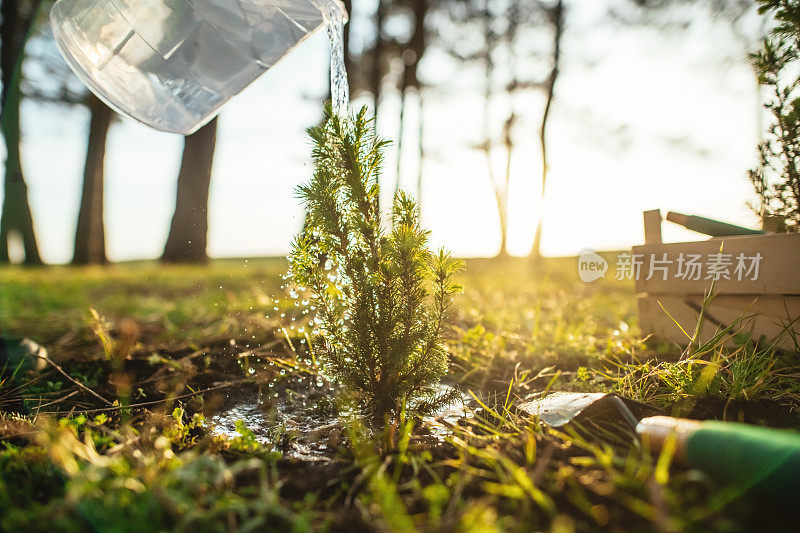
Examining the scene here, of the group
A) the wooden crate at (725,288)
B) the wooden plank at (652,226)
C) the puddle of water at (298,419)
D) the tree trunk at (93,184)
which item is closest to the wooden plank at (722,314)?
the wooden crate at (725,288)

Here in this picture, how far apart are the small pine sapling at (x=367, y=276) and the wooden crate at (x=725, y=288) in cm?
142

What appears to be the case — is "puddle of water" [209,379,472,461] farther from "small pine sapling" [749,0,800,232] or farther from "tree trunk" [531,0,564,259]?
"tree trunk" [531,0,564,259]

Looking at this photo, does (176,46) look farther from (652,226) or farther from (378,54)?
(378,54)

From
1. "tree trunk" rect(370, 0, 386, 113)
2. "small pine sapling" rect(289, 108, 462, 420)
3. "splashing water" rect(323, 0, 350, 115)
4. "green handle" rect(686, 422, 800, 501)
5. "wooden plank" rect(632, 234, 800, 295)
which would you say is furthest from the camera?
"tree trunk" rect(370, 0, 386, 113)

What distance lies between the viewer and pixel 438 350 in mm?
1937

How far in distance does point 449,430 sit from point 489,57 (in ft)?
38.5

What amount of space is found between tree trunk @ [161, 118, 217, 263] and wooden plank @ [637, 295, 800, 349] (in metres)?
2.77

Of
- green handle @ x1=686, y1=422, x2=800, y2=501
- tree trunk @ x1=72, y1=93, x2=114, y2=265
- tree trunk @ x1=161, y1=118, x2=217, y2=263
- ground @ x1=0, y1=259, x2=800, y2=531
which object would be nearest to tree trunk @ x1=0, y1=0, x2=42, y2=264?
tree trunk @ x1=72, y1=93, x2=114, y2=265

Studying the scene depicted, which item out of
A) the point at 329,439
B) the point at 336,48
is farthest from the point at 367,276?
the point at 336,48

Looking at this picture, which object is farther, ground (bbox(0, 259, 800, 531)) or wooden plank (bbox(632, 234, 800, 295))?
wooden plank (bbox(632, 234, 800, 295))

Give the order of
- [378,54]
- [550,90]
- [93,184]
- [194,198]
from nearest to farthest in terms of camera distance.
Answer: [194,198]
[93,184]
[378,54]
[550,90]

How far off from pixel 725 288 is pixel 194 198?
10.2 feet

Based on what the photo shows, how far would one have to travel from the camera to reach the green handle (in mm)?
1068

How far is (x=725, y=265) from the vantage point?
268 centimetres
